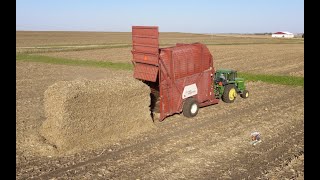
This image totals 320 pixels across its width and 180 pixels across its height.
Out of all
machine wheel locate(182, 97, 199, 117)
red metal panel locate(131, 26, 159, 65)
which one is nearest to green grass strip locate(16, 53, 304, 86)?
machine wheel locate(182, 97, 199, 117)

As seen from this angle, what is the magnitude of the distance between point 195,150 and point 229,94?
259 inches

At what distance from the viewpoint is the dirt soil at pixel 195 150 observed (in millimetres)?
8875

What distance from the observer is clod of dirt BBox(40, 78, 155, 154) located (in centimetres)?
1020

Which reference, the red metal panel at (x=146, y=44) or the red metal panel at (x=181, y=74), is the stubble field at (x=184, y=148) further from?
the red metal panel at (x=146, y=44)

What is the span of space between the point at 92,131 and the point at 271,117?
7523 mm

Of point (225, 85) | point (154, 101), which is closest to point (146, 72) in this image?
point (154, 101)

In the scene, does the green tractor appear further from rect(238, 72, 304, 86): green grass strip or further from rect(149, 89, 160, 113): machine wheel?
rect(238, 72, 304, 86): green grass strip

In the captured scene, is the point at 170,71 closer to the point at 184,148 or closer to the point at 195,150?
the point at 184,148

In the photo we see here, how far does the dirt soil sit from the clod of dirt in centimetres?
42

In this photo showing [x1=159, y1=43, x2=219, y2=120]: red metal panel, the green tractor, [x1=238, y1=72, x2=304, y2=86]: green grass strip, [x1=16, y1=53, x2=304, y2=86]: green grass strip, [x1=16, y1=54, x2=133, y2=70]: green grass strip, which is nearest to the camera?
[x1=159, y1=43, x2=219, y2=120]: red metal panel

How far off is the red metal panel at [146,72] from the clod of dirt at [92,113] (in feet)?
2.50

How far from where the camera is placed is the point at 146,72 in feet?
43.3
